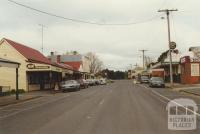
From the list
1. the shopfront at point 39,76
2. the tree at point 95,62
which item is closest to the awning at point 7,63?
the shopfront at point 39,76

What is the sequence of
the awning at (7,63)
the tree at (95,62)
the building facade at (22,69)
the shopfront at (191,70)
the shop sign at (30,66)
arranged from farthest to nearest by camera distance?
the tree at (95,62) < the shopfront at (191,70) < the shop sign at (30,66) < the building facade at (22,69) < the awning at (7,63)

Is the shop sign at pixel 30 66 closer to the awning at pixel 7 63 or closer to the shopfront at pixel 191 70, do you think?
the awning at pixel 7 63

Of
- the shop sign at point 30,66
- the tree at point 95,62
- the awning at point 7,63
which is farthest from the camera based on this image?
the tree at point 95,62

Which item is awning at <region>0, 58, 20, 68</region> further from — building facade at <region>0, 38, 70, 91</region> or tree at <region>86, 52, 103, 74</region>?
tree at <region>86, 52, 103, 74</region>

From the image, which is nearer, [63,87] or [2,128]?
[2,128]

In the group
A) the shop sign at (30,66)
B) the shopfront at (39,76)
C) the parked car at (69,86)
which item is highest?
the shop sign at (30,66)

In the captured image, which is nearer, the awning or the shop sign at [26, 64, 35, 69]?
the awning

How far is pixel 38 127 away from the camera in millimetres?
14883

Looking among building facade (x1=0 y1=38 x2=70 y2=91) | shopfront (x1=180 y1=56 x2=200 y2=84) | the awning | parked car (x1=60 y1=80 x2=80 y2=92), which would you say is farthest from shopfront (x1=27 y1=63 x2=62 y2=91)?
shopfront (x1=180 y1=56 x2=200 y2=84)

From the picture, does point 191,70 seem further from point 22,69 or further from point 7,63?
point 7,63

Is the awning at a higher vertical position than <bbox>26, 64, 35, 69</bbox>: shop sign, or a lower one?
lower

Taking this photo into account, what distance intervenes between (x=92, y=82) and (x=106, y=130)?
229ft

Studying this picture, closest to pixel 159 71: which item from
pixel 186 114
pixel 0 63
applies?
pixel 0 63

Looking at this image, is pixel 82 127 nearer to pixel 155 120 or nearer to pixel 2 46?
pixel 155 120
